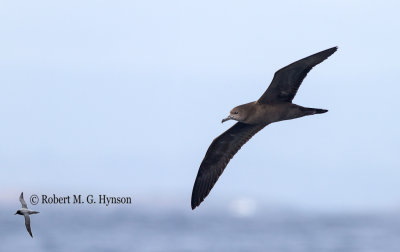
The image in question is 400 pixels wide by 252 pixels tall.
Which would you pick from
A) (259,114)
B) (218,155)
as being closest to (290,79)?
(259,114)

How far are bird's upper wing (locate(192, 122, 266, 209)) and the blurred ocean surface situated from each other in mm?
60731

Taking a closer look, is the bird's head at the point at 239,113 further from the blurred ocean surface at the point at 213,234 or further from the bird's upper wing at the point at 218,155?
the blurred ocean surface at the point at 213,234

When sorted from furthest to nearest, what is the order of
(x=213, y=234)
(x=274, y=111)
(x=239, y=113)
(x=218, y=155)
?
(x=213, y=234)
(x=218, y=155)
(x=239, y=113)
(x=274, y=111)

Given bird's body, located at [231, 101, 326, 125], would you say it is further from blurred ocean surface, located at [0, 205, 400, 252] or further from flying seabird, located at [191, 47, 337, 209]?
blurred ocean surface, located at [0, 205, 400, 252]

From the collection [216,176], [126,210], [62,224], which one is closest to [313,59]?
[216,176]

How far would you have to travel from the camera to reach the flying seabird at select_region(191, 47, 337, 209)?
57.3 ft

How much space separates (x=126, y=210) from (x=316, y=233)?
2802 inches

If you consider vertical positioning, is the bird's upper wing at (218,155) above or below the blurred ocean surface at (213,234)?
below

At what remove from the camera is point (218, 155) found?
65.3ft

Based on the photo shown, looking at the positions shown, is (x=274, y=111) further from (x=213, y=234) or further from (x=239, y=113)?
(x=213, y=234)

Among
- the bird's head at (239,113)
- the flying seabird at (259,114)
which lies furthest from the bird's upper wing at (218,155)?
the bird's head at (239,113)

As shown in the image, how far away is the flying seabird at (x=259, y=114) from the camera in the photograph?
17453 mm

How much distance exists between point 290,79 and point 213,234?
292 feet

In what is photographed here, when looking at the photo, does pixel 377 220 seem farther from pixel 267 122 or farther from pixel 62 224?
pixel 267 122
